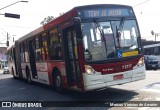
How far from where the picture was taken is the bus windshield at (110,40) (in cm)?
943

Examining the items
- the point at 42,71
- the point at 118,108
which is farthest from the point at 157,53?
the point at 118,108

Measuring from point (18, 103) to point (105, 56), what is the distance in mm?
3915

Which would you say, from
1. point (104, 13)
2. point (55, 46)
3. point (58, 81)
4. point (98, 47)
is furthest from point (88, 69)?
point (58, 81)

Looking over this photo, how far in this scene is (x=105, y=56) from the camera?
9539mm

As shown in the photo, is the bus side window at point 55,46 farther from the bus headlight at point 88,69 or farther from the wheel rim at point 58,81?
the bus headlight at point 88,69

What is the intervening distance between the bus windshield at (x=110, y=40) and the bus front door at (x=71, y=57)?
0.74 metres

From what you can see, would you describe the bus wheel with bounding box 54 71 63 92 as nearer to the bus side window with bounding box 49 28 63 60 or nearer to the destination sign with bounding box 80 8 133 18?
the bus side window with bounding box 49 28 63 60

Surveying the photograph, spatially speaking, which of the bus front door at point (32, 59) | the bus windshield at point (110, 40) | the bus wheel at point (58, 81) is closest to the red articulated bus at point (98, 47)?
the bus windshield at point (110, 40)

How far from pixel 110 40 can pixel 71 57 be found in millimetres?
1700

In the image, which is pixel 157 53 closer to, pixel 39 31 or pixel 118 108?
pixel 39 31

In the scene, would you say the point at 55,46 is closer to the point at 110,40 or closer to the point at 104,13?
the point at 104,13

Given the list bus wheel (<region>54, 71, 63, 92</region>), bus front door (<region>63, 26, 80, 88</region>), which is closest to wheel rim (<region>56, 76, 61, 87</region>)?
bus wheel (<region>54, 71, 63, 92</region>)

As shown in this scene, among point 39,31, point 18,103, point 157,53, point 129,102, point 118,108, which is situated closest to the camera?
point 118,108

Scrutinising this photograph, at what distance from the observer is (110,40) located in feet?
31.7
